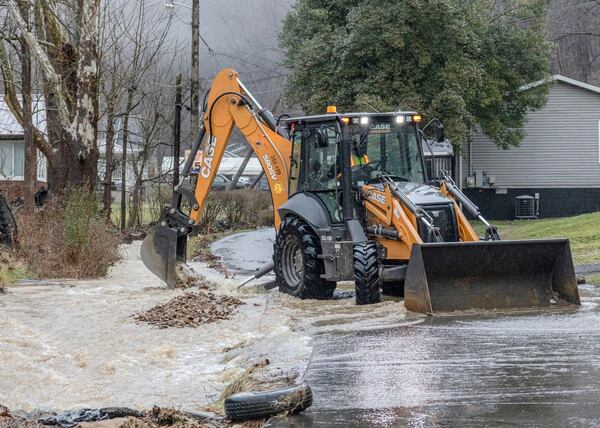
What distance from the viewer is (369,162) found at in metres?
16.0

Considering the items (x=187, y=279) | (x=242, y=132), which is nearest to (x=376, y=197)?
(x=242, y=132)

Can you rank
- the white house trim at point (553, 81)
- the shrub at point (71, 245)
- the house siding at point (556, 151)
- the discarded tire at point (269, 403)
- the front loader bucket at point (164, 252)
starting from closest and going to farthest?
the discarded tire at point (269, 403) → the front loader bucket at point (164, 252) → the shrub at point (71, 245) → the white house trim at point (553, 81) → the house siding at point (556, 151)

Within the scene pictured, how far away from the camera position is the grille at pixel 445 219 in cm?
1495

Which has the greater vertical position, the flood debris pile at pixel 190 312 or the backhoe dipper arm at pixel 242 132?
the backhoe dipper arm at pixel 242 132

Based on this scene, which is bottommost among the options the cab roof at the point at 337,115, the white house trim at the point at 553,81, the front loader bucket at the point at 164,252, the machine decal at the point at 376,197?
the front loader bucket at the point at 164,252

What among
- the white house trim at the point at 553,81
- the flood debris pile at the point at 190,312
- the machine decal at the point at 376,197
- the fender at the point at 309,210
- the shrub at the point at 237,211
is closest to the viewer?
the flood debris pile at the point at 190,312

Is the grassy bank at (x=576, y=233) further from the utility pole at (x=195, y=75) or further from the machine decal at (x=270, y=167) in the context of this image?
the utility pole at (x=195, y=75)

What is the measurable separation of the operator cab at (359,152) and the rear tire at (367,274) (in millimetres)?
1321

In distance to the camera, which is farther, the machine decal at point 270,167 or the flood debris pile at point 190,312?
the machine decal at point 270,167

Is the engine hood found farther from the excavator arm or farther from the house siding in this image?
the house siding

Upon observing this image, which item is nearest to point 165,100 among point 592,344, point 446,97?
point 446,97

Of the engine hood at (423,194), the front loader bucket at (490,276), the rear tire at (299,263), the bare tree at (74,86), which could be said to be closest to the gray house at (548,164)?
the bare tree at (74,86)

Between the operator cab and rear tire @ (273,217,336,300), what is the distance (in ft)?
1.81

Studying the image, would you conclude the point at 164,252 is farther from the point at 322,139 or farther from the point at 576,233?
the point at 576,233
